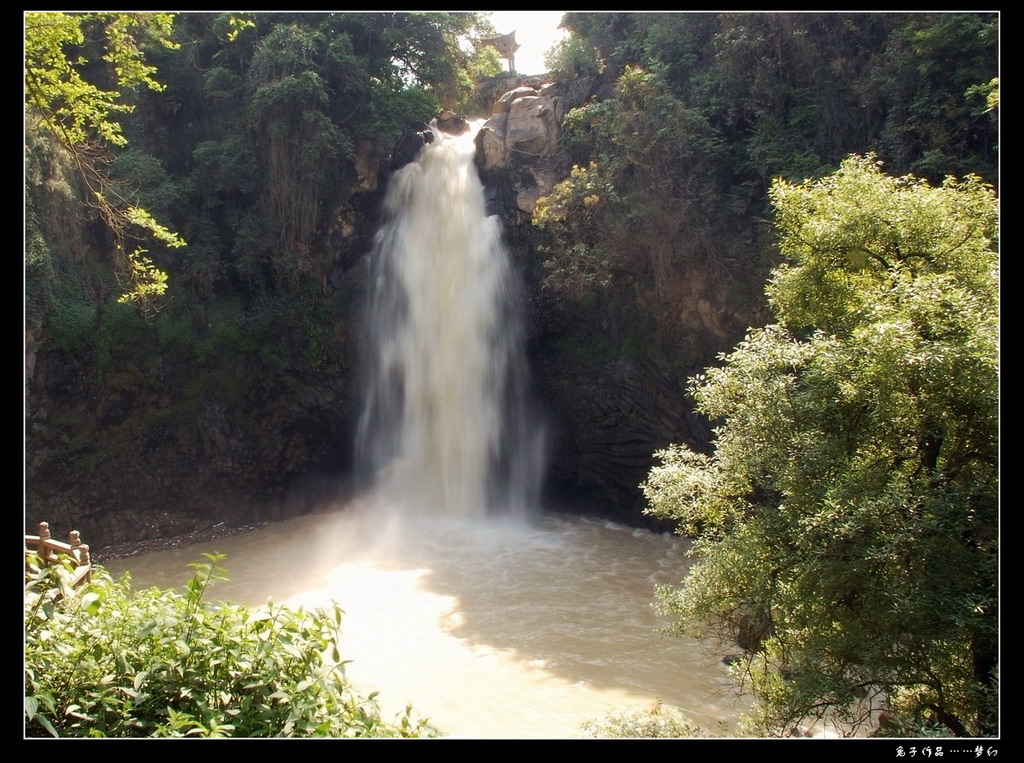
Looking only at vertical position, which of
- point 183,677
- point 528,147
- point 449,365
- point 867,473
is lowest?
point 183,677

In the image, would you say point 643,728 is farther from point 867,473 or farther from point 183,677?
point 183,677

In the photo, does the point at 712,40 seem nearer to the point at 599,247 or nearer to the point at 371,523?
the point at 599,247

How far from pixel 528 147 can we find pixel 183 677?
52.1 feet

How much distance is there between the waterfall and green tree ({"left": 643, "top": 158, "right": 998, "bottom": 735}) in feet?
34.0

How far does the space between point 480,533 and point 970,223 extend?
38.5ft

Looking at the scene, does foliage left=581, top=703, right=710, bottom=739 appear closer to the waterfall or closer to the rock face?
the waterfall

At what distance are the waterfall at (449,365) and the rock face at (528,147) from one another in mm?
701

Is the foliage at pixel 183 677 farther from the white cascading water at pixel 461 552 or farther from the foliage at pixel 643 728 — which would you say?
the white cascading water at pixel 461 552

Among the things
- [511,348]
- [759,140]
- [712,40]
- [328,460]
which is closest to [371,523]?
[328,460]

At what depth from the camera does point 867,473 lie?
591 centimetres

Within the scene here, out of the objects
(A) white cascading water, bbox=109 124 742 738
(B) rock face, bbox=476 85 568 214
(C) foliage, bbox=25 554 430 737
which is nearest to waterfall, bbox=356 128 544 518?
(A) white cascading water, bbox=109 124 742 738

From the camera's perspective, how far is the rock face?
58.5 feet

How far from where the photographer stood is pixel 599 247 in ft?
52.1

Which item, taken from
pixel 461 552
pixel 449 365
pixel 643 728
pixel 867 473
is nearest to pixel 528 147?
pixel 449 365
